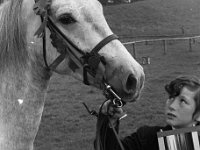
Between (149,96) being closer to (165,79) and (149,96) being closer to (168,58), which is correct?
(165,79)

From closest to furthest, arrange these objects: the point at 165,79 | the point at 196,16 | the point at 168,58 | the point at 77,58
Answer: the point at 77,58 < the point at 165,79 < the point at 168,58 < the point at 196,16

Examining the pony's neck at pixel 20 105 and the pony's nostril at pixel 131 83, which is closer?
the pony's nostril at pixel 131 83

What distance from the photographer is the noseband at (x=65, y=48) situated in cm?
228

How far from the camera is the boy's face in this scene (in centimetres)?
225

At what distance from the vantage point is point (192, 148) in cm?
217

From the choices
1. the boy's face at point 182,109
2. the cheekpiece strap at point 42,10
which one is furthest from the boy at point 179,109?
the cheekpiece strap at point 42,10

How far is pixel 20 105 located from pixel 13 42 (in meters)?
0.48

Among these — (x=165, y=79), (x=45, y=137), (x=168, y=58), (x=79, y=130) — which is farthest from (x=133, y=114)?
(x=168, y=58)

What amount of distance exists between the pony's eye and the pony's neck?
38 cm

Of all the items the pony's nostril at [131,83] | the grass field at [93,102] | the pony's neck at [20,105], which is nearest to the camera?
the pony's nostril at [131,83]

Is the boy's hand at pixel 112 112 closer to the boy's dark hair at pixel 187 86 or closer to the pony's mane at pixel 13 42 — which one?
the boy's dark hair at pixel 187 86

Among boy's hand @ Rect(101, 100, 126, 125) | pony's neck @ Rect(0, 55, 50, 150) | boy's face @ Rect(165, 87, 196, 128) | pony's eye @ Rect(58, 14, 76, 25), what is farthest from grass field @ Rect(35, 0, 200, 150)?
pony's eye @ Rect(58, 14, 76, 25)

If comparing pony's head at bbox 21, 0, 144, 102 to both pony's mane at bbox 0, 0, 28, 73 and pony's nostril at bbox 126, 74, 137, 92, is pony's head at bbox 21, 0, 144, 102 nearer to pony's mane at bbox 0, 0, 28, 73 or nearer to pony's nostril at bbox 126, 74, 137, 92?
pony's nostril at bbox 126, 74, 137, 92

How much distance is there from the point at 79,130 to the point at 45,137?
68cm
